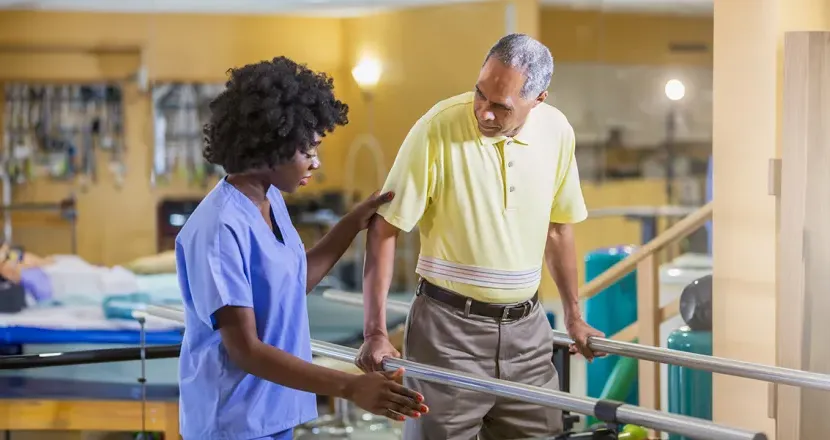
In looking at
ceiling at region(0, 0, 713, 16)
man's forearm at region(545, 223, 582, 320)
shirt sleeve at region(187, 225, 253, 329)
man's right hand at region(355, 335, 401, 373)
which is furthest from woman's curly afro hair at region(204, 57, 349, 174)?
ceiling at region(0, 0, 713, 16)

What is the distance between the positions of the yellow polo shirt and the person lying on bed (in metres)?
3.27

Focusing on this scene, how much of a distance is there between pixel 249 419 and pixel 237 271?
0.92ft

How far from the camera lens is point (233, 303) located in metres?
1.92

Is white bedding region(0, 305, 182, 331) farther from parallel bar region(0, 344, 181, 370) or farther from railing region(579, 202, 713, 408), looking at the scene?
railing region(579, 202, 713, 408)

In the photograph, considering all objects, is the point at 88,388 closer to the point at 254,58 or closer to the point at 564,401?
the point at 564,401

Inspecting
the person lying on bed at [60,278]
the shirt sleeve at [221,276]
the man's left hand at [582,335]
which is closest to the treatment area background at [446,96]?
the person lying on bed at [60,278]

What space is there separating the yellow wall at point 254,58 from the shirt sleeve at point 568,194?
4951 mm

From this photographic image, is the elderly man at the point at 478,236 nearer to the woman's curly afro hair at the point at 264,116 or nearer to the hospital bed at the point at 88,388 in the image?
the woman's curly afro hair at the point at 264,116

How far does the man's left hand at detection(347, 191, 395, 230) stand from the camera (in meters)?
2.46

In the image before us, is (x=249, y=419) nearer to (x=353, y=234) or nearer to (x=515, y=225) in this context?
(x=353, y=234)

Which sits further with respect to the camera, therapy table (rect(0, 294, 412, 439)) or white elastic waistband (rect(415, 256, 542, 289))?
therapy table (rect(0, 294, 412, 439))

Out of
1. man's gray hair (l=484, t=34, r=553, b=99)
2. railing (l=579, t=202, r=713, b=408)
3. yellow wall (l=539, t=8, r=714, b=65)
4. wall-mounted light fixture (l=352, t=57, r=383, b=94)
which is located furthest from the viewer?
yellow wall (l=539, t=8, r=714, b=65)

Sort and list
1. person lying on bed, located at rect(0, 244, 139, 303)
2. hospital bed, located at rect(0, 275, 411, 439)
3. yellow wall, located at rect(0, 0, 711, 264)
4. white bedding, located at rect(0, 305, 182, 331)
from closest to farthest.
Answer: hospital bed, located at rect(0, 275, 411, 439) → white bedding, located at rect(0, 305, 182, 331) → person lying on bed, located at rect(0, 244, 139, 303) → yellow wall, located at rect(0, 0, 711, 264)

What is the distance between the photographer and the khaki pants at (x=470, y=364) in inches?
101
